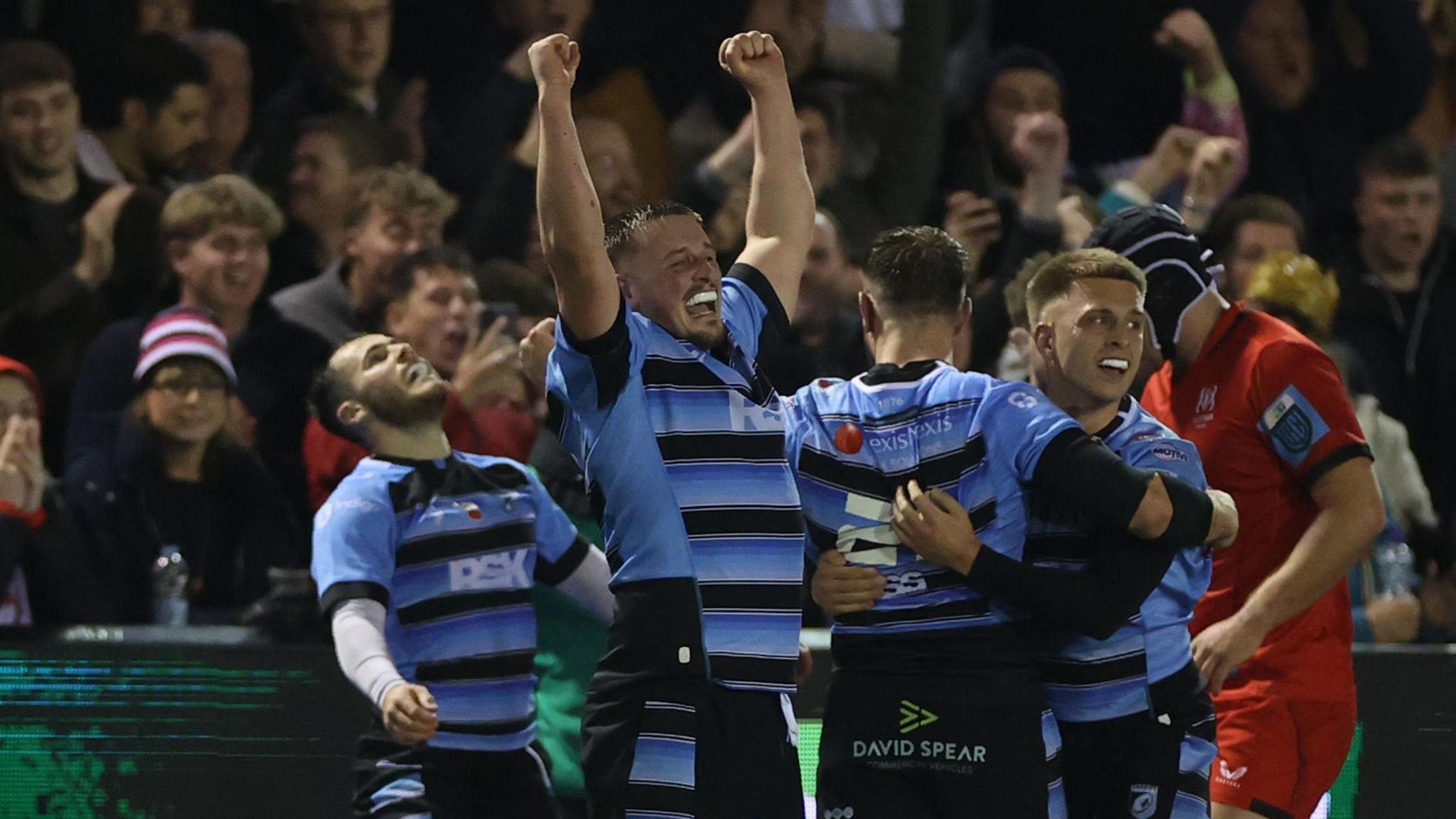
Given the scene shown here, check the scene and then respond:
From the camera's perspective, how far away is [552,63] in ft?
13.4

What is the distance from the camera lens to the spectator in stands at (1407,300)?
8.55 metres

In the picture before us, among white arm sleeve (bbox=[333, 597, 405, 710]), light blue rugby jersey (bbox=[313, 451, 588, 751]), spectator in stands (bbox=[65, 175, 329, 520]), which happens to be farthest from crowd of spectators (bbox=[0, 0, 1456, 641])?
white arm sleeve (bbox=[333, 597, 405, 710])

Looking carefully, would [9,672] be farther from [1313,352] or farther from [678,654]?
[1313,352]

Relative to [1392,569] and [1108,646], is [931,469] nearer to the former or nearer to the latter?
[1108,646]

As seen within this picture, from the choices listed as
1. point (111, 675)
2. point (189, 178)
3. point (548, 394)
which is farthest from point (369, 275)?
point (548, 394)

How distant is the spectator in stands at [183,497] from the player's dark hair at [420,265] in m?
0.62

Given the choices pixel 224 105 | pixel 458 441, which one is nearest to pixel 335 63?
pixel 224 105

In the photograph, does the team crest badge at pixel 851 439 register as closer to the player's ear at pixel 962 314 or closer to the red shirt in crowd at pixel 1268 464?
the player's ear at pixel 962 314

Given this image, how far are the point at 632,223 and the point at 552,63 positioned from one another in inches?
17.3

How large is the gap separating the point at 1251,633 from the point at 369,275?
3.61 metres

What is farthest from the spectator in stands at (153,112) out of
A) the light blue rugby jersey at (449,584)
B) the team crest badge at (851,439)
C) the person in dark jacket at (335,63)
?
the team crest badge at (851,439)

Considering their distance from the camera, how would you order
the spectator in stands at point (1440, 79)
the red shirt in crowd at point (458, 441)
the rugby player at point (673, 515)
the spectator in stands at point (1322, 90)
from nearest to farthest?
the rugby player at point (673, 515) → the red shirt in crowd at point (458, 441) → the spectator in stands at point (1322, 90) → the spectator in stands at point (1440, 79)

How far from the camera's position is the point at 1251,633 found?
4.81 metres

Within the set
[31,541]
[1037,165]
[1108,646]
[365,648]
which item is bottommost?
[1108,646]
